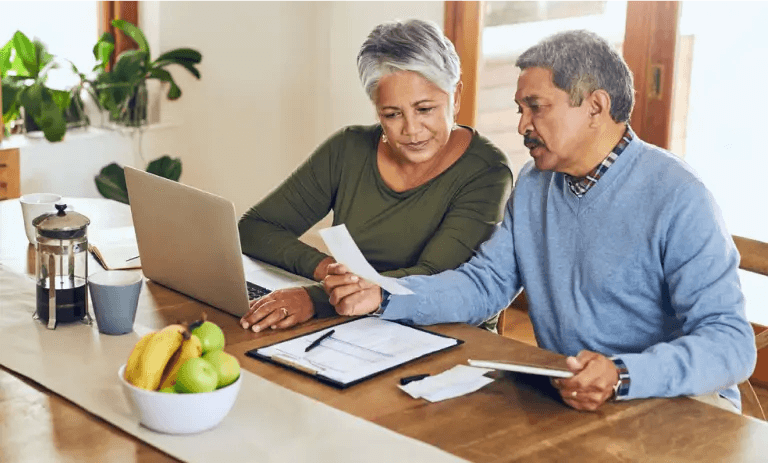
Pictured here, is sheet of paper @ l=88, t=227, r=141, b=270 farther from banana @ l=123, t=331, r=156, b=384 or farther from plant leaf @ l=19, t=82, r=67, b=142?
plant leaf @ l=19, t=82, r=67, b=142

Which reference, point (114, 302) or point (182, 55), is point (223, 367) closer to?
point (114, 302)

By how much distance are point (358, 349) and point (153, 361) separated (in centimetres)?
45

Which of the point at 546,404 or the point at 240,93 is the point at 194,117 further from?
the point at 546,404

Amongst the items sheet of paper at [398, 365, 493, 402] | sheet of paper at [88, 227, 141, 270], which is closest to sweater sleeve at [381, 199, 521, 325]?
sheet of paper at [398, 365, 493, 402]

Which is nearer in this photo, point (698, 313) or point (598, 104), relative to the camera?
point (698, 313)

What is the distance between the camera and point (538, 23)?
4070mm

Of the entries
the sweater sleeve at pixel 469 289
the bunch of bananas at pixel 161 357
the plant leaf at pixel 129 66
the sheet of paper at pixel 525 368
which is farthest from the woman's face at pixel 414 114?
the plant leaf at pixel 129 66

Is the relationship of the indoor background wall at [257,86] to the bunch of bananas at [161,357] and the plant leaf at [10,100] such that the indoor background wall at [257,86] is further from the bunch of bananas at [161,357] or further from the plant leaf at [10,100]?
the bunch of bananas at [161,357]

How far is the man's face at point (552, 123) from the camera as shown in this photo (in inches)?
74.2

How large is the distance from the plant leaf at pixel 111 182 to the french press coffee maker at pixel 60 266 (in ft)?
8.18

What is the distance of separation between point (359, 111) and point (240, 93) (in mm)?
559

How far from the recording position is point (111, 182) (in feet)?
14.2

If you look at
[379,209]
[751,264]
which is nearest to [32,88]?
[379,209]

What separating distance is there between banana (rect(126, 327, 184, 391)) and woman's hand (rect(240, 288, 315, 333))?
44 centimetres
